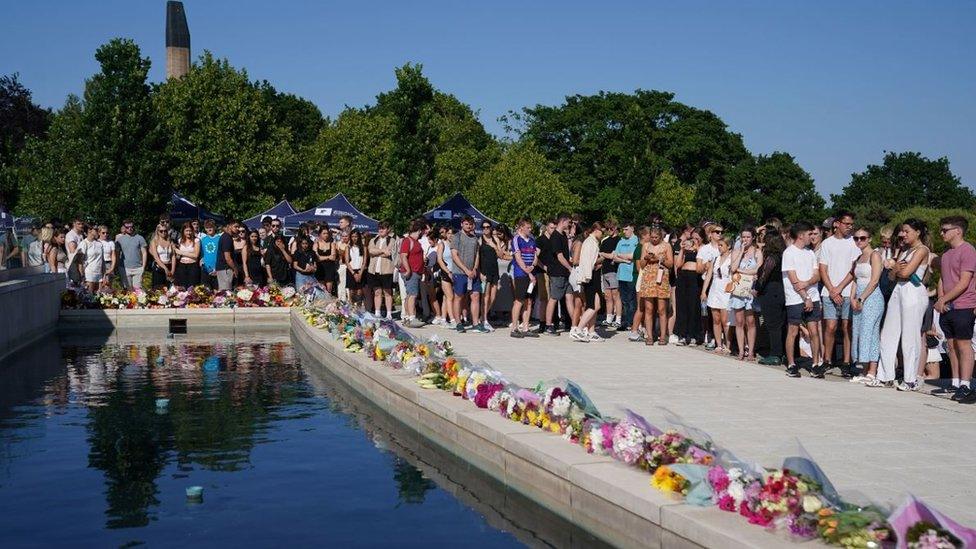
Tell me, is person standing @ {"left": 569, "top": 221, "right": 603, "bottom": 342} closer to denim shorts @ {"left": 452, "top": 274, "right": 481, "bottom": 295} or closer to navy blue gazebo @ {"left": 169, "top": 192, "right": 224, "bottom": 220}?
denim shorts @ {"left": 452, "top": 274, "right": 481, "bottom": 295}

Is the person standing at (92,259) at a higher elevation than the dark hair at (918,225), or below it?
below

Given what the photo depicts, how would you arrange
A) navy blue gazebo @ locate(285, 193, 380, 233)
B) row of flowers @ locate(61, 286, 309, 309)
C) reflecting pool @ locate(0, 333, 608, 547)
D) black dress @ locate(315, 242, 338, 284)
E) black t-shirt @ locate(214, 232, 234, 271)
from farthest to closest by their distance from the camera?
navy blue gazebo @ locate(285, 193, 380, 233)
black t-shirt @ locate(214, 232, 234, 271)
black dress @ locate(315, 242, 338, 284)
row of flowers @ locate(61, 286, 309, 309)
reflecting pool @ locate(0, 333, 608, 547)

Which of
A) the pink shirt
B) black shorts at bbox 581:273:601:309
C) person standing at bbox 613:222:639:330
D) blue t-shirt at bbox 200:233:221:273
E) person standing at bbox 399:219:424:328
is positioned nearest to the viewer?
the pink shirt

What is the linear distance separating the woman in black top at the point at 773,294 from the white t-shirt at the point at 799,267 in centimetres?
69

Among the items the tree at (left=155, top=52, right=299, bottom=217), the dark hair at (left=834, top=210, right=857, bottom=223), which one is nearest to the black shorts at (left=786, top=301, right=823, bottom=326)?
the dark hair at (left=834, top=210, right=857, bottom=223)

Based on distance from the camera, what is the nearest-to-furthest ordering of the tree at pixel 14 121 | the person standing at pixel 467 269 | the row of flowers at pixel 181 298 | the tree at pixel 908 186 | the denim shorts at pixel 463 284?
the person standing at pixel 467 269
the denim shorts at pixel 463 284
the row of flowers at pixel 181 298
the tree at pixel 14 121
the tree at pixel 908 186

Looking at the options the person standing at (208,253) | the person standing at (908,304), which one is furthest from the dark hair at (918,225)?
the person standing at (208,253)

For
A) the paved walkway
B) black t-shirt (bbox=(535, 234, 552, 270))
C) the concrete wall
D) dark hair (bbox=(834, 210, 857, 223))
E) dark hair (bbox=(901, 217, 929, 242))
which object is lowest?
the paved walkway

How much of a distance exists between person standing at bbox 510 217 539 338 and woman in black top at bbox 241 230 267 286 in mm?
8290

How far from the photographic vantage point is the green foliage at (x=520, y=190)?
70125 mm

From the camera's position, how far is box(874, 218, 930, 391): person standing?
12.2m

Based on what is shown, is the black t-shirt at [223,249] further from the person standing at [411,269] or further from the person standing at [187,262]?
the person standing at [411,269]

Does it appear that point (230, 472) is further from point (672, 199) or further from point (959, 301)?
point (672, 199)

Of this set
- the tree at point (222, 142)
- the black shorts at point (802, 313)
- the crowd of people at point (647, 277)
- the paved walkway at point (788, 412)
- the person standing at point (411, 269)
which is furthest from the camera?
the tree at point (222, 142)
